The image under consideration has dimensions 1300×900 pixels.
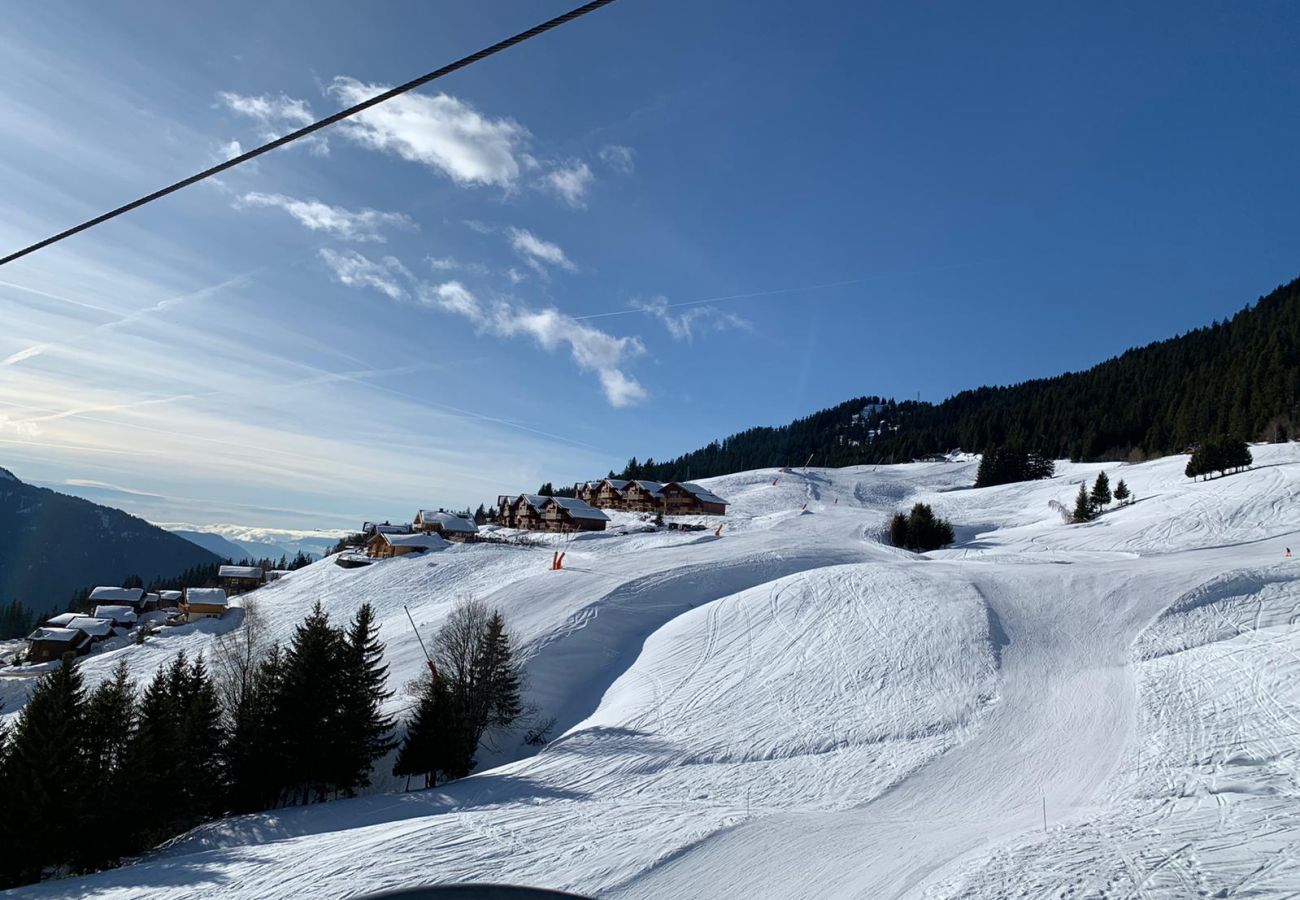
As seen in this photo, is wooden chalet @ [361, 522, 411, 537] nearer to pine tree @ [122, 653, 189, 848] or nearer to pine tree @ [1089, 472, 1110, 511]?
pine tree @ [122, 653, 189, 848]

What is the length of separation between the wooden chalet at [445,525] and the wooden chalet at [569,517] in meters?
8.76

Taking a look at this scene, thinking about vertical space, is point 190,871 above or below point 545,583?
below

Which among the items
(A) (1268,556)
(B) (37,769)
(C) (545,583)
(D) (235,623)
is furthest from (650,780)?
(D) (235,623)

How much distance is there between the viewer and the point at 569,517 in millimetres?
72750

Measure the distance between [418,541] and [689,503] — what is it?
36.0m

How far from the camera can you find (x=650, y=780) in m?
15.8

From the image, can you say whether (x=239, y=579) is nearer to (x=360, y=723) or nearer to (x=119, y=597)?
(x=119, y=597)

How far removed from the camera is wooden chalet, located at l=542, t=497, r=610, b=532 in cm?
7200

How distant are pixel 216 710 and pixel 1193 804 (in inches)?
1084

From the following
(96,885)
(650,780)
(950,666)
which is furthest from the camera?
(950,666)

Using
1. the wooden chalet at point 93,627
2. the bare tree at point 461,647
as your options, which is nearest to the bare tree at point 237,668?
the bare tree at point 461,647

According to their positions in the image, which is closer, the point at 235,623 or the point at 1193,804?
the point at 1193,804

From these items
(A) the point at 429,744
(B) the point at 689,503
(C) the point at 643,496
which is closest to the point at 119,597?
(C) the point at 643,496

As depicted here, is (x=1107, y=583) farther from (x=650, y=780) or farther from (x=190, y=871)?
(x=190, y=871)
